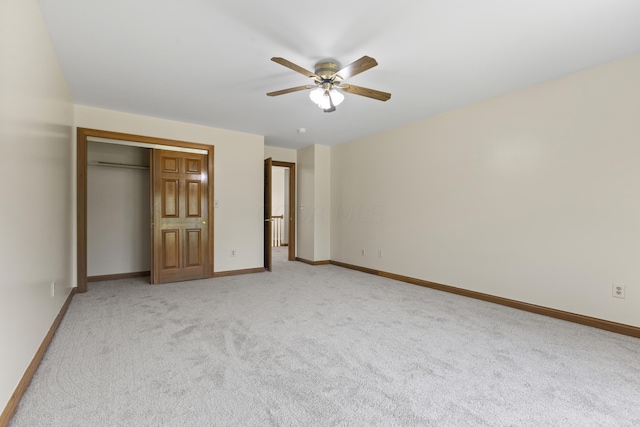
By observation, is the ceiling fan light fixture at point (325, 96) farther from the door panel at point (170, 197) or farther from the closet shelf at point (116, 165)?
the closet shelf at point (116, 165)

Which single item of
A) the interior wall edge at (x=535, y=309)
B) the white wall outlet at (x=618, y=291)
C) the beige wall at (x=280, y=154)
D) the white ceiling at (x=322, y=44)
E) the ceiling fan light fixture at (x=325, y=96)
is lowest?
the interior wall edge at (x=535, y=309)

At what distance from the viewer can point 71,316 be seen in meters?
3.01

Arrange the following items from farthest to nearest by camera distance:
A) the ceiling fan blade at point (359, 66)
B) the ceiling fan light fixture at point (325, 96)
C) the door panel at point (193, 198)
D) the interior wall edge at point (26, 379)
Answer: the door panel at point (193, 198)
the ceiling fan light fixture at point (325, 96)
the ceiling fan blade at point (359, 66)
the interior wall edge at point (26, 379)

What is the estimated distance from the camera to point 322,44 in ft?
8.00

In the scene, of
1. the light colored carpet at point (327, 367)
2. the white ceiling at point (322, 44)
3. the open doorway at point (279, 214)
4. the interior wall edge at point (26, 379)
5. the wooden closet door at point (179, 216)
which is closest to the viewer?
the interior wall edge at point (26, 379)

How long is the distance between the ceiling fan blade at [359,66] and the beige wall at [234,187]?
300cm

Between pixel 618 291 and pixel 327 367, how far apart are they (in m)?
2.73

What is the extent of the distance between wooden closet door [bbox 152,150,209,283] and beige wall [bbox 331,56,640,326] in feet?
9.76

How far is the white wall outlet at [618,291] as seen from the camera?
2.67m

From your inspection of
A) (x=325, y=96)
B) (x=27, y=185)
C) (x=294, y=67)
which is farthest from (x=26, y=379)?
(x=325, y=96)

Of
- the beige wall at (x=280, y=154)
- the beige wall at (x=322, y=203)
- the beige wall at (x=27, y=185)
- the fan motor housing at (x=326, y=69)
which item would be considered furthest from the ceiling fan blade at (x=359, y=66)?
the beige wall at (x=280, y=154)

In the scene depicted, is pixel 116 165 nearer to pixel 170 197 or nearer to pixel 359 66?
pixel 170 197

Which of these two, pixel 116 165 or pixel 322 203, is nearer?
pixel 116 165

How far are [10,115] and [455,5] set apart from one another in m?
2.69
